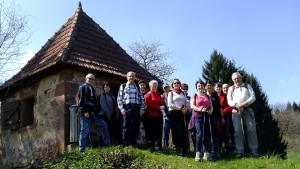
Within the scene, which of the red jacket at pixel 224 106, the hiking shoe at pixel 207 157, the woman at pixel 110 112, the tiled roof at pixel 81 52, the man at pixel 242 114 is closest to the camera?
the hiking shoe at pixel 207 157

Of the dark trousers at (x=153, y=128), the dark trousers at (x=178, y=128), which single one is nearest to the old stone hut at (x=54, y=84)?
the dark trousers at (x=153, y=128)

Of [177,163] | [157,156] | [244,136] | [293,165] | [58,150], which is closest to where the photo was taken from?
[293,165]

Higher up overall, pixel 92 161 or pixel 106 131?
pixel 106 131

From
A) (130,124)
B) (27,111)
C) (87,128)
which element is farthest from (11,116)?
(130,124)

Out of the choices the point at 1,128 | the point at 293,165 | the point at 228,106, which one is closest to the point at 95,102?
the point at 228,106

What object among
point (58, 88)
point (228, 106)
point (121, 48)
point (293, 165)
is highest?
point (121, 48)

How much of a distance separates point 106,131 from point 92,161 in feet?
4.88

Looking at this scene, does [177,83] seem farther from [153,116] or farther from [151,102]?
[153,116]

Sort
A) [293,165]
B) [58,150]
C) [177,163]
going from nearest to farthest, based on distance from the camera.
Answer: [293,165]
[177,163]
[58,150]

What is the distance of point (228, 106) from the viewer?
9.62 metres

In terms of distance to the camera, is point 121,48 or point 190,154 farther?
point 121,48

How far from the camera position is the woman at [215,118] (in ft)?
29.8

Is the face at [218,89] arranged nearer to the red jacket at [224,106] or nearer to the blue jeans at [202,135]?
the red jacket at [224,106]

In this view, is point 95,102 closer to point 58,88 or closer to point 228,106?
point 58,88
